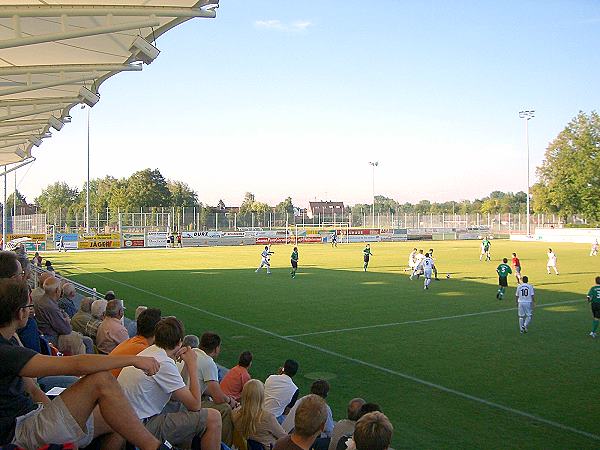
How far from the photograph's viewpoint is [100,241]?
57.6m

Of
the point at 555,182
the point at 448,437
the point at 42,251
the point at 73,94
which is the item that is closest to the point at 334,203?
the point at 555,182

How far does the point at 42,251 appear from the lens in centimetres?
5384

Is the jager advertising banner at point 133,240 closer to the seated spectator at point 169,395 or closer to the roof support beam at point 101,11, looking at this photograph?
the roof support beam at point 101,11

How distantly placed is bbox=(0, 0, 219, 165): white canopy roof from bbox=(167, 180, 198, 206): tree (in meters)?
80.9

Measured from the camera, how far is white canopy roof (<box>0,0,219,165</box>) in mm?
11602

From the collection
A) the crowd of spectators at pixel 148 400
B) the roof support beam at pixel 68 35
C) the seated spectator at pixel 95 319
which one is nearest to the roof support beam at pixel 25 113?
the roof support beam at pixel 68 35

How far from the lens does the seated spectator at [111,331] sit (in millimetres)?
8521

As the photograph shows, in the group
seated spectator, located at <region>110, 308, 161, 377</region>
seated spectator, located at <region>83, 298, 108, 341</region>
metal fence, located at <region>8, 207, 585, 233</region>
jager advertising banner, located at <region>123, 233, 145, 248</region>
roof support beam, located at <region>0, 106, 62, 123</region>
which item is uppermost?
roof support beam, located at <region>0, 106, 62, 123</region>

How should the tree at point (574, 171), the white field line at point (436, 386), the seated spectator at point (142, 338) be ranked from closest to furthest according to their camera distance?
1. the seated spectator at point (142, 338)
2. the white field line at point (436, 386)
3. the tree at point (574, 171)

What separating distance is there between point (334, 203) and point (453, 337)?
486ft

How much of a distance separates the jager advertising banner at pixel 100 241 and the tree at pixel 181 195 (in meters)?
41.9

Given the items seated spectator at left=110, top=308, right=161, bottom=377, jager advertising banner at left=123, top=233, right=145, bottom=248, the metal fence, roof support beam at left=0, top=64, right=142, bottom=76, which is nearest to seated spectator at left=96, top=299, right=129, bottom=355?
seated spectator at left=110, top=308, right=161, bottom=377

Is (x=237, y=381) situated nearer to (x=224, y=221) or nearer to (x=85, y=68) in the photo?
(x=85, y=68)

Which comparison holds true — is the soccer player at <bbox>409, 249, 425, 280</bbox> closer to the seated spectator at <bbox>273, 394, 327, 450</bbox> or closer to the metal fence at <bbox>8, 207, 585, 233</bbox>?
the seated spectator at <bbox>273, 394, 327, 450</bbox>
